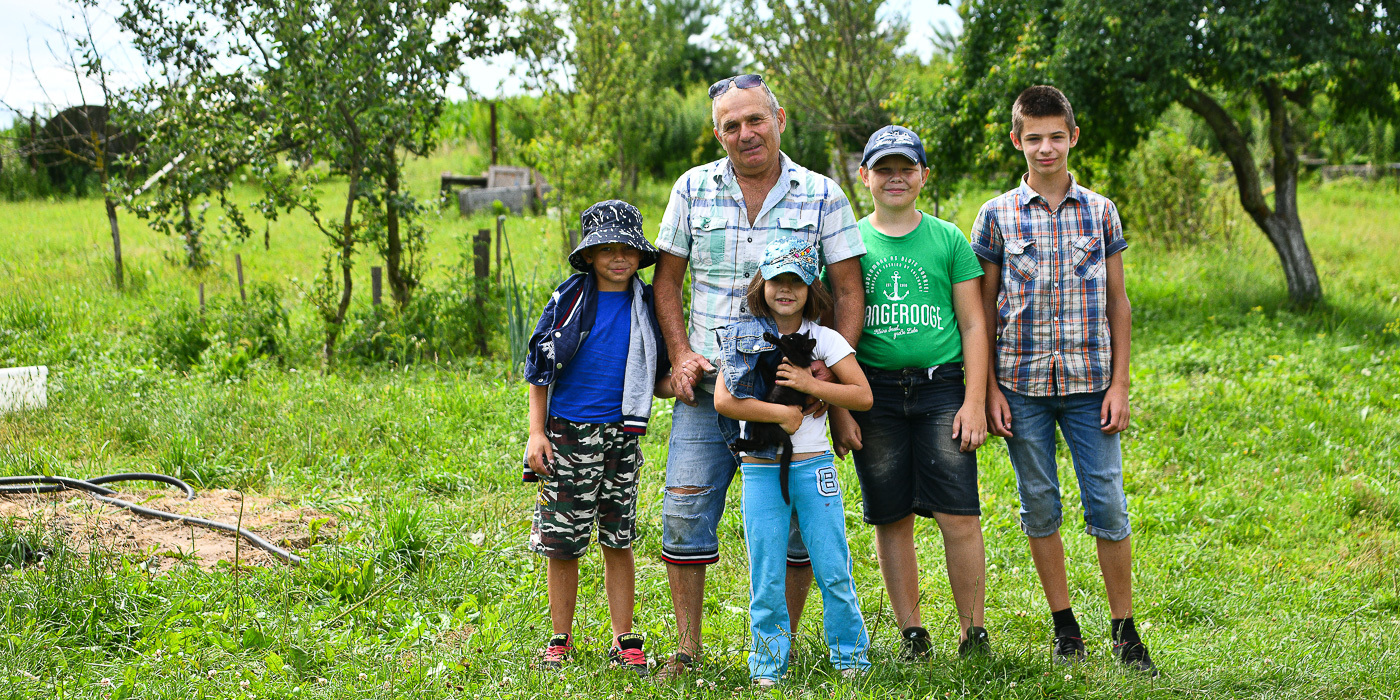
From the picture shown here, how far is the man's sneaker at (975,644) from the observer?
9.58ft

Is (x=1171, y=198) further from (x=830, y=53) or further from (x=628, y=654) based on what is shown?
(x=628, y=654)

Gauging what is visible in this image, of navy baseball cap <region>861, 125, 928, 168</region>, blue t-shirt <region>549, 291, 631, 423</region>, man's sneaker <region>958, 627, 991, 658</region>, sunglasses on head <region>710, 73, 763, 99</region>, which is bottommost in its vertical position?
man's sneaker <region>958, 627, 991, 658</region>

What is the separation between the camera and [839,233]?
2.85 m

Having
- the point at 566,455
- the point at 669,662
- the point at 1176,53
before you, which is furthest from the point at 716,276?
the point at 1176,53

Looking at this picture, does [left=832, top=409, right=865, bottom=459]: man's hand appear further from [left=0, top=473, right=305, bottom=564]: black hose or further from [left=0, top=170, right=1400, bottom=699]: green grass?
[left=0, top=473, right=305, bottom=564]: black hose

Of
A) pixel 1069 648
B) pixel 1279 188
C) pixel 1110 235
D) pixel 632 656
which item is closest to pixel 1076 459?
pixel 1069 648

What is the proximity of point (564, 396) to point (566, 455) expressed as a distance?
0.60ft

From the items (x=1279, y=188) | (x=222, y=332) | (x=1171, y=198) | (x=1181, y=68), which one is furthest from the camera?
(x=1171, y=198)

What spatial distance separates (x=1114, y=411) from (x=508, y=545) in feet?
8.07

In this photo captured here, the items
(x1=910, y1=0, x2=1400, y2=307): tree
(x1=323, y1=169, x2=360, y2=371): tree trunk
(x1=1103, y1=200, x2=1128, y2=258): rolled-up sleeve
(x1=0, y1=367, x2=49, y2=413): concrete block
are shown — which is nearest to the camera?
(x1=1103, y1=200, x2=1128, y2=258): rolled-up sleeve

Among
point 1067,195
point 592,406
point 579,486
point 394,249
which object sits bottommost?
point 579,486

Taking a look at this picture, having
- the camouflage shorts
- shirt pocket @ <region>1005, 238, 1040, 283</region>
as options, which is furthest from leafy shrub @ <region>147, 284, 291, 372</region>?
shirt pocket @ <region>1005, 238, 1040, 283</region>

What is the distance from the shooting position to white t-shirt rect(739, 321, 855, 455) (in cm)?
278

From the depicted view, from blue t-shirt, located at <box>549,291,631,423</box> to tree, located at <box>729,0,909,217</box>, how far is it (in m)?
8.16
